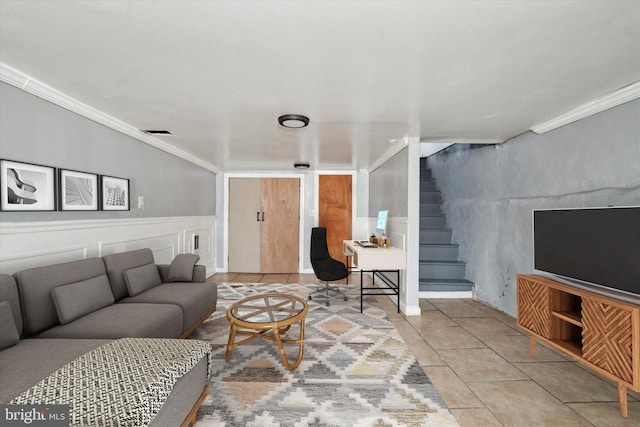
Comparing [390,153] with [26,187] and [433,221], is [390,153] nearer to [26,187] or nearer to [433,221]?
[433,221]

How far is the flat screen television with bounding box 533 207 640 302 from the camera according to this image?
1901 millimetres

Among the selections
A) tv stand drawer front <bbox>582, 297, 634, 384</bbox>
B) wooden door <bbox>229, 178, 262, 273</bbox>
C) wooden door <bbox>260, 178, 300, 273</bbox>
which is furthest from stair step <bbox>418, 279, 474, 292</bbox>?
wooden door <bbox>229, 178, 262, 273</bbox>

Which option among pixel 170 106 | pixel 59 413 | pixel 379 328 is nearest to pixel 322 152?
pixel 170 106

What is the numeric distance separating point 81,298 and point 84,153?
52.3 inches

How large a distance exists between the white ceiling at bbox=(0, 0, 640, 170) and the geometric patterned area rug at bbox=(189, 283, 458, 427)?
2.16 metres

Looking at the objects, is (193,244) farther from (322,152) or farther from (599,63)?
(599,63)

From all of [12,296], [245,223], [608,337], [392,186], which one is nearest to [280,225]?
[245,223]

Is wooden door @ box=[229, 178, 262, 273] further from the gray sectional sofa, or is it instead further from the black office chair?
the gray sectional sofa

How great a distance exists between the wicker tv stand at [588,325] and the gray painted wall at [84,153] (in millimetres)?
4042

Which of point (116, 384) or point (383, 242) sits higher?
point (383, 242)

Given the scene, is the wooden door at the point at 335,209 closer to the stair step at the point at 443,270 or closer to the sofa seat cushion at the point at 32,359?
Answer: the stair step at the point at 443,270

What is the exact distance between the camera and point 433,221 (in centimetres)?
520

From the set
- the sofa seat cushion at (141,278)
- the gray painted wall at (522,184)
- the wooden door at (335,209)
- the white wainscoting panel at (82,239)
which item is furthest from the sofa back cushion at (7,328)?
the wooden door at (335,209)

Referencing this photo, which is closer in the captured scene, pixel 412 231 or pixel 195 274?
pixel 195 274
